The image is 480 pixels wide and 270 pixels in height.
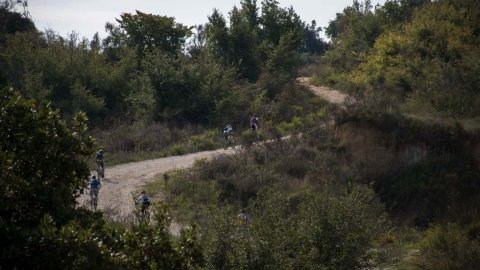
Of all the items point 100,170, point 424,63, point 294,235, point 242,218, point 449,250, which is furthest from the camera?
point 424,63

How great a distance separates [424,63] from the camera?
120ft

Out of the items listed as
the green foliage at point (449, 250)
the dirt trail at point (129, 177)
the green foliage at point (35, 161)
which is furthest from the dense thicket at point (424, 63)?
the green foliage at point (35, 161)

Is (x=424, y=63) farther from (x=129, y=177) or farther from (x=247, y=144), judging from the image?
(x=129, y=177)

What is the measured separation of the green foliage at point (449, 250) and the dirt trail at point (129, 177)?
10.3 m

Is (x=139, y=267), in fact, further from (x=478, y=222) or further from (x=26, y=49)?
(x=26, y=49)

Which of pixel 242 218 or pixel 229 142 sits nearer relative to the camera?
pixel 242 218

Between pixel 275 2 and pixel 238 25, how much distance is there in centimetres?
558

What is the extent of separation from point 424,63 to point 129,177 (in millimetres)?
19175

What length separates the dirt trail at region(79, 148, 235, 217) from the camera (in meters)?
23.9

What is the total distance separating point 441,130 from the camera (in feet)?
91.1

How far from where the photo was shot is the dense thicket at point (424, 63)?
31.4 m

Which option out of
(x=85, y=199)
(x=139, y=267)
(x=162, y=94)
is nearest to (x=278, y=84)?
(x=162, y=94)

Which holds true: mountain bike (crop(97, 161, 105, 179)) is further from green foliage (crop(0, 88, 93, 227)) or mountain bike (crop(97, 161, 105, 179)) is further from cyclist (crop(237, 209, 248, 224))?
green foliage (crop(0, 88, 93, 227))

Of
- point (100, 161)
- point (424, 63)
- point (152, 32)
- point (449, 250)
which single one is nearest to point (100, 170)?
point (100, 161)
